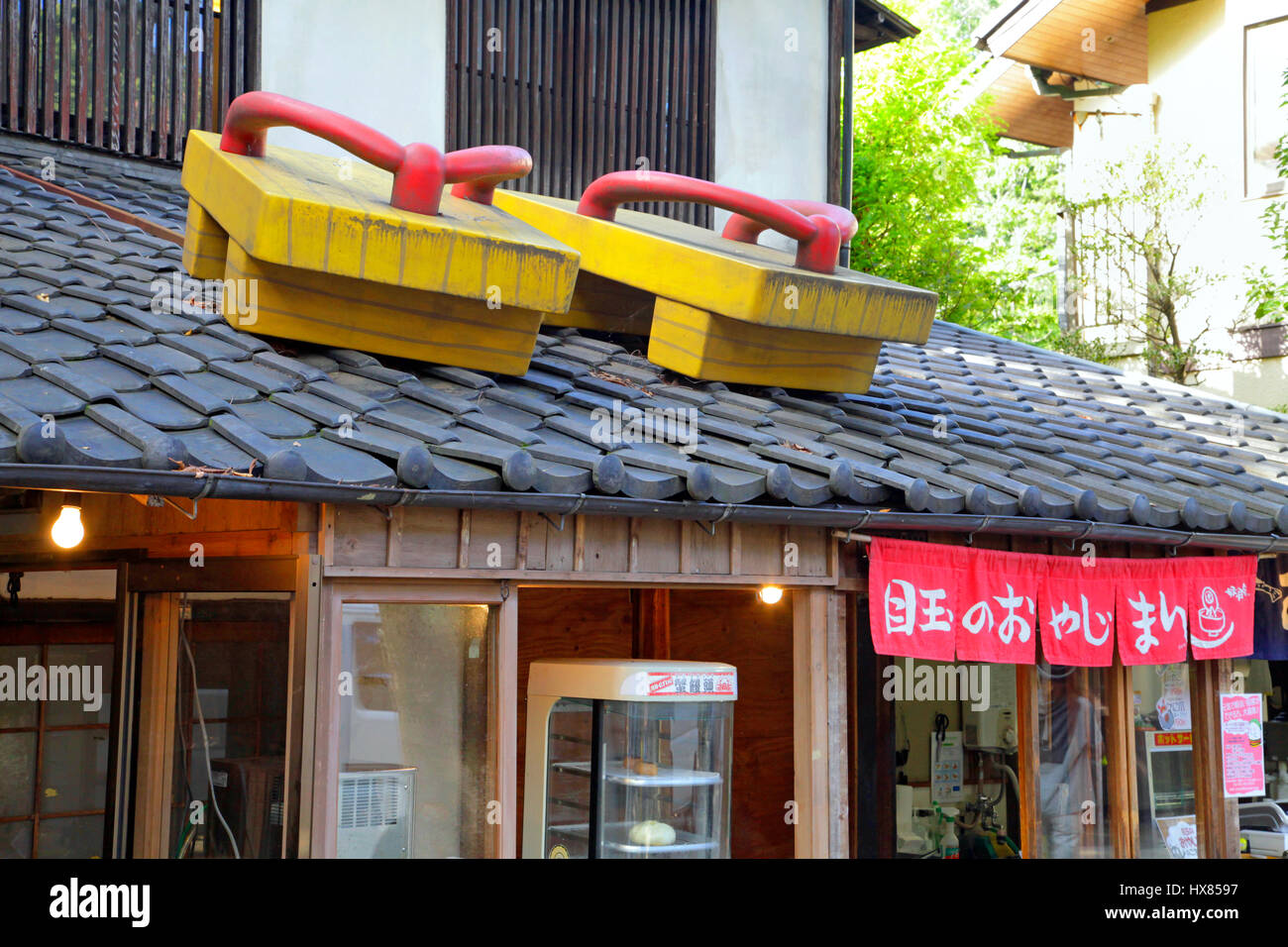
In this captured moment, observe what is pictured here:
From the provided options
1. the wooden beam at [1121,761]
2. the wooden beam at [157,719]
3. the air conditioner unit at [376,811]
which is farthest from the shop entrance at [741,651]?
the air conditioner unit at [376,811]

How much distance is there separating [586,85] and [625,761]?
18.7ft

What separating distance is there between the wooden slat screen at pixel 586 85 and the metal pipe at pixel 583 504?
15.2 feet

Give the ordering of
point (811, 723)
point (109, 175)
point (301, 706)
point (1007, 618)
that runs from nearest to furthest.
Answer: point (301, 706)
point (811, 723)
point (1007, 618)
point (109, 175)

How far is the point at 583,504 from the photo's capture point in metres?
4.93

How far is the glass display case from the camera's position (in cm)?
621

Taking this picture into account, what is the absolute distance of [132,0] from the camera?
27.0 feet

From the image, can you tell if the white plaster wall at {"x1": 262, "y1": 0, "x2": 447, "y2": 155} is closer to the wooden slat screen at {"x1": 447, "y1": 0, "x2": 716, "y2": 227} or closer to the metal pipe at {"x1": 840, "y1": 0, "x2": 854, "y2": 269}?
the wooden slat screen at {"x1": 447, "y1": 0, "x2": 716, "y2": 227}

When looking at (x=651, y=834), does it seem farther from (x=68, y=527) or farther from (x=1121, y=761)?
(x=1121, y=761)

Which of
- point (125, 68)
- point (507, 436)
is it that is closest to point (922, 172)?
point (125, 68)

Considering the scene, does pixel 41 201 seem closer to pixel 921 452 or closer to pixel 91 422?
pixel 91 422

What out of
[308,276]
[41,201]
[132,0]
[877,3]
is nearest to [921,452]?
[308,276]

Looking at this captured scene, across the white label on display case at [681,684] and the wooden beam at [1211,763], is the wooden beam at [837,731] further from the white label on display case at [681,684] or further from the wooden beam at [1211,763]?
the wooden beam at [1211,763]

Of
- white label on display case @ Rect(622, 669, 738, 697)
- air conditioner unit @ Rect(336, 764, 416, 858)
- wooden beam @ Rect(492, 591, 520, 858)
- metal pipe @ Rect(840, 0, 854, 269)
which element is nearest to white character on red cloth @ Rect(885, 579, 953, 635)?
white label on display case @ Rect(622, 669, 738, 697)

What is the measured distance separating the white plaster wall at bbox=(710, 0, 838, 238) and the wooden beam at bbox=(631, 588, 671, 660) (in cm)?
348
